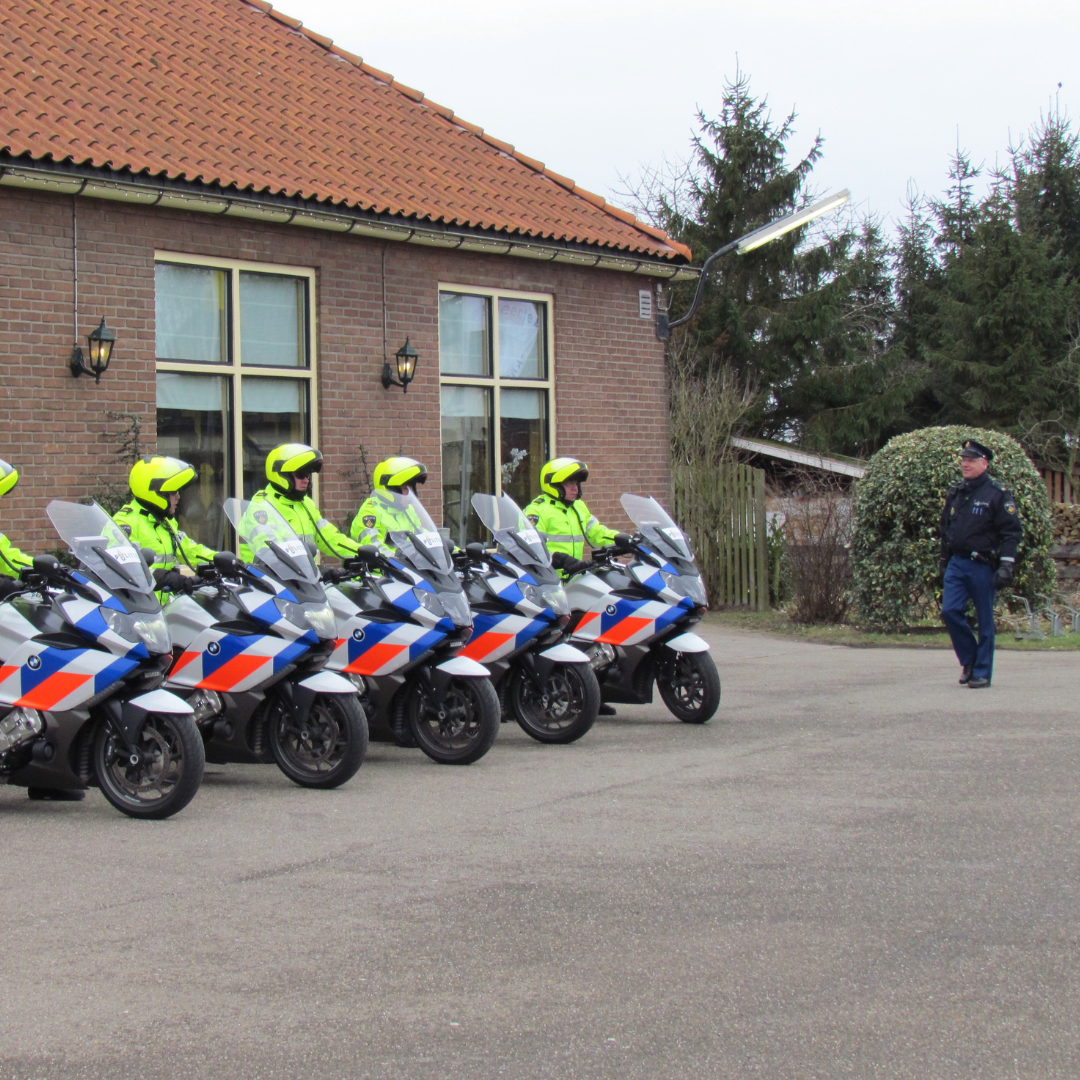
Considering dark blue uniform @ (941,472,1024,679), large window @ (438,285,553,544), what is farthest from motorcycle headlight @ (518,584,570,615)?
large window @ (438,285,553,544)

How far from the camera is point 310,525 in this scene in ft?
29.2

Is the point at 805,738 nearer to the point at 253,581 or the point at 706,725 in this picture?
the point at 706,725

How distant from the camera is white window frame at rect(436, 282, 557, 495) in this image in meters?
14.1

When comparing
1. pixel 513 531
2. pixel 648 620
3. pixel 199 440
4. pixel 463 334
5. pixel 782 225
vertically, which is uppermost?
pixel 782 225

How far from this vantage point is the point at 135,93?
12891mm

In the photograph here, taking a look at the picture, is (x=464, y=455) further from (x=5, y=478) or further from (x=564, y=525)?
(x=5, y=478)

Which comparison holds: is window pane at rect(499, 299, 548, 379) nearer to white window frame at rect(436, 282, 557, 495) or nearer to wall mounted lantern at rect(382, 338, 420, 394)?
white window frame at rect(436, 282, 557, 495)

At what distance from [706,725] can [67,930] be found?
18.2 ft

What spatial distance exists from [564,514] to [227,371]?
3727mm

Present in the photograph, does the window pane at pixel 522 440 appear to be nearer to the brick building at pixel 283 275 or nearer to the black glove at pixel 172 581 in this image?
the brick building at pixel 283 275

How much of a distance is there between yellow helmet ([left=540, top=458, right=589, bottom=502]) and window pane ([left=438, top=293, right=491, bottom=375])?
3899mm

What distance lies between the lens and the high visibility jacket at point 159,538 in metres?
8.11

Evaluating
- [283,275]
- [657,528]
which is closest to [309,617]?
[657,528]

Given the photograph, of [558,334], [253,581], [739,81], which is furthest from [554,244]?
[739,81]
